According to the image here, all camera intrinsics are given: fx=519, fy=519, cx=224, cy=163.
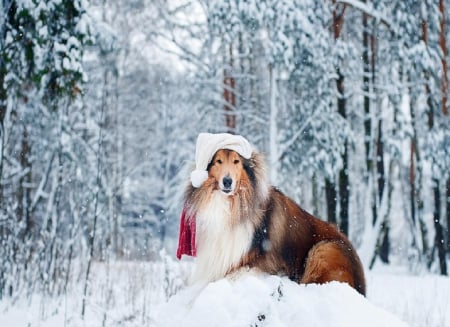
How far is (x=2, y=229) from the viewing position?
6160 millimetres

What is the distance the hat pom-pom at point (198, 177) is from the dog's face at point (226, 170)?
0.07 meters

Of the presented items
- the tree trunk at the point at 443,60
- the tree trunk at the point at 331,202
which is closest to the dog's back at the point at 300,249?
the tree trunk at the point at 443,60

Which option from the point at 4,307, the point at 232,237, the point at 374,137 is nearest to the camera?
the point at 232,237

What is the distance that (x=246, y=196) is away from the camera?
13.9 ft

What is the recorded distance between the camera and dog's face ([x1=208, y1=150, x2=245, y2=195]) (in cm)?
410

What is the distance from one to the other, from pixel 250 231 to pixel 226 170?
53 cm

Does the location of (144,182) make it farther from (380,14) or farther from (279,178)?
(380,14)

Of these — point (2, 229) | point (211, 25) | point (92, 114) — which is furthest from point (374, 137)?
point (2, 229)

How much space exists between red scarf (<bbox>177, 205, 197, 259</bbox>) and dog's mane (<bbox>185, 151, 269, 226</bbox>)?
0.07 meters

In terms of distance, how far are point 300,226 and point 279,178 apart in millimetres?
7688

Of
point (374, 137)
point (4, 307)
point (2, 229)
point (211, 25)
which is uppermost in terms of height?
point (211, 25)

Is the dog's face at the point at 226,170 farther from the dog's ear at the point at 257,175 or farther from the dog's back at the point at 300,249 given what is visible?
the dog's back at the point at 300,249

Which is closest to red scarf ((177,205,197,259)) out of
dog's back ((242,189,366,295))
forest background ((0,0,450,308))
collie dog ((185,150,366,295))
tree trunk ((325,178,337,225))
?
collie dog ((185,150,366,295))

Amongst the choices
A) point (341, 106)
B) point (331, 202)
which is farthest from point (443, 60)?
point (331, 202)
